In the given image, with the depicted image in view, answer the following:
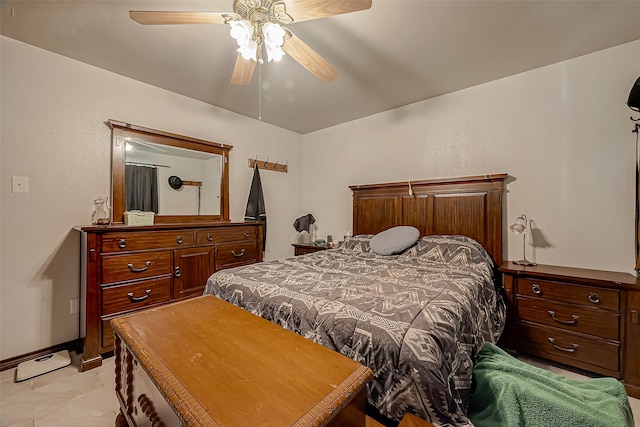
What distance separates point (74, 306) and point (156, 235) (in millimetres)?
906

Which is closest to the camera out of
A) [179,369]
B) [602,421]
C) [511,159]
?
[179,369]

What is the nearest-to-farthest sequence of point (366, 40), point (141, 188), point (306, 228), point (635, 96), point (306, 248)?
1. point (635, 96)
2. point (366, 40)
3. point (141, 188)
4. point (306, 248)
5. point (306, 228)

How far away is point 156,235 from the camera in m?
2.35

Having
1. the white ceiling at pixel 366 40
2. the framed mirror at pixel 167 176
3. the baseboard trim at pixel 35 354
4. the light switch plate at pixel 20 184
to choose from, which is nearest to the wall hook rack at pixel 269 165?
the framed mirror at pixel 167 176

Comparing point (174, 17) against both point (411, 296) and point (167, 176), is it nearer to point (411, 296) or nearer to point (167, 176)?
point (167, 176)

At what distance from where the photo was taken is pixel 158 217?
2.75 m

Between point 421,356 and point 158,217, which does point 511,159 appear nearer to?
point 421,356

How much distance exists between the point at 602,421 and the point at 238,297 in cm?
173

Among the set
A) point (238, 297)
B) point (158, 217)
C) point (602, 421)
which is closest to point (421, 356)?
point (602, 421)

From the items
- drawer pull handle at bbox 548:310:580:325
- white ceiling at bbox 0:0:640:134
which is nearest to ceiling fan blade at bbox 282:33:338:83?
white ceiling at bbox 0:0:640:134

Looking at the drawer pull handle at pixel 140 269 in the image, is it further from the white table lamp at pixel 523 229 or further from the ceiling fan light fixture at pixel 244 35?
the white table lamp at pixel 523 229

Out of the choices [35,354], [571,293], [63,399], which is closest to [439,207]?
[571,293]

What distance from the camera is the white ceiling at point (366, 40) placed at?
1740 millimetres

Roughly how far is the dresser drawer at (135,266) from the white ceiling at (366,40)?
1.68 m
